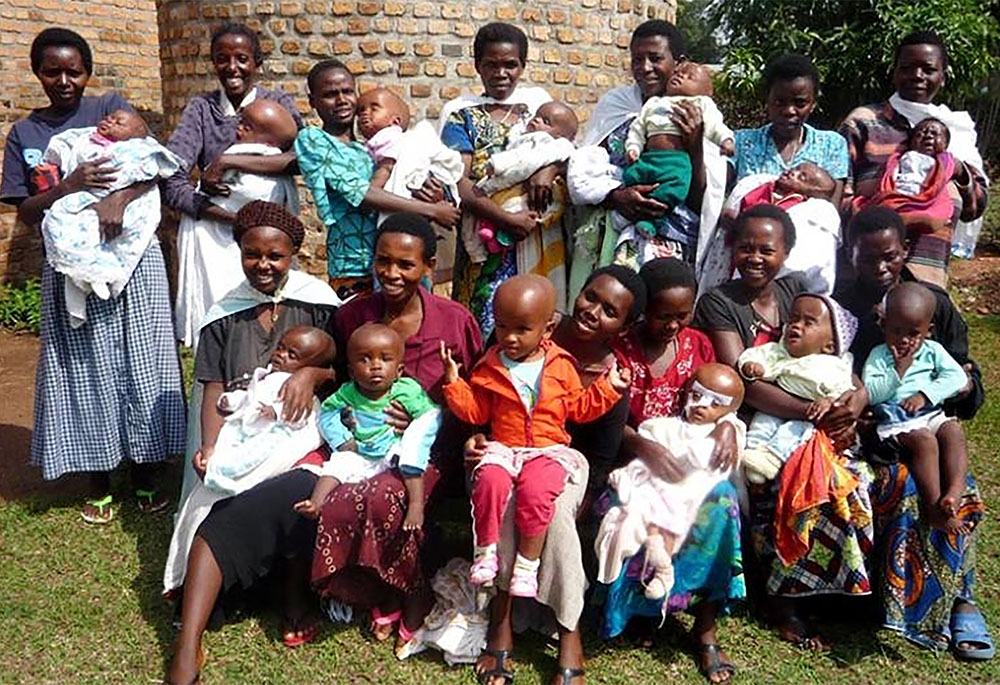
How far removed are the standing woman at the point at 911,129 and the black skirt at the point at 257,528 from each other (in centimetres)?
256

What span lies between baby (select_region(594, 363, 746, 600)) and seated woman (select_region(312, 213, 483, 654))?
64 cm

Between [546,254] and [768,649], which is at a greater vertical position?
[546,254]

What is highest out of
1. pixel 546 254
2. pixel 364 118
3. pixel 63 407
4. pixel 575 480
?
pixel 364 118

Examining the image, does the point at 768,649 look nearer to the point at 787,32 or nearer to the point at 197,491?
the point at 197,491

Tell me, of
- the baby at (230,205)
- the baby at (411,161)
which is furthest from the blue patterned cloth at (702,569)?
the baby at (230,205)

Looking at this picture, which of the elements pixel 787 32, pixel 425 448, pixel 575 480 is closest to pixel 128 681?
pixel 425 448

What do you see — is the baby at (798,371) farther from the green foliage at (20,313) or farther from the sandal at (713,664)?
the green foliage at (20,313)

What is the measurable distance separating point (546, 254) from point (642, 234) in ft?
1.51

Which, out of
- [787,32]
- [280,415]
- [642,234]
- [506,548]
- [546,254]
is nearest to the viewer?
[506,548]

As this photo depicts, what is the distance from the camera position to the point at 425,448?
306cm

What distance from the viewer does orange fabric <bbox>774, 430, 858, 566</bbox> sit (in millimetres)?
2982

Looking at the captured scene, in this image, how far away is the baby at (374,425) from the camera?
3041 millimetres

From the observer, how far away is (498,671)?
296 centimetres

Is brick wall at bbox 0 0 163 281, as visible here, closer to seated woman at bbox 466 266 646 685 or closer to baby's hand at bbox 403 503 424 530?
baby's hand at bbox 403 503 424 530
